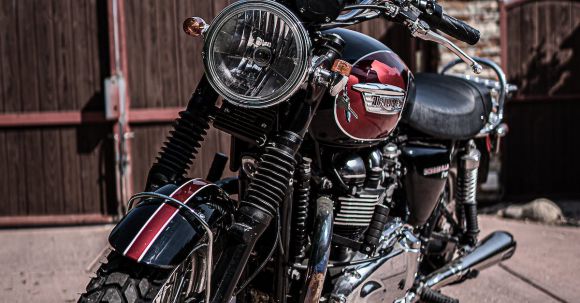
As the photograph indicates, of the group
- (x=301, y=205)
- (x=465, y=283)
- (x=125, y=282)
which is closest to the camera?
(x=125, y=282)

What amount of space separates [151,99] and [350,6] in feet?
13.1

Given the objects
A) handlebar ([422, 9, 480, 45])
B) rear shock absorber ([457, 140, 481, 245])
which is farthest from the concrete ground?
handlebar ([422, 9, 480, 45])

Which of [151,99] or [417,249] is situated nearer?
[417,249]

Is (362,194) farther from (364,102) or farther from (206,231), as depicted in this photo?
(206,231)

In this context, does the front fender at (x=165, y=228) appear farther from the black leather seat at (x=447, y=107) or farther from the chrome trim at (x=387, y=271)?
the black leather seat at (x=447, y=107)

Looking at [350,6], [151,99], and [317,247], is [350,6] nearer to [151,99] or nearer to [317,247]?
[317,247]

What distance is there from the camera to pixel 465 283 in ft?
14.9

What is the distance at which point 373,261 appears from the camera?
2.91 meters

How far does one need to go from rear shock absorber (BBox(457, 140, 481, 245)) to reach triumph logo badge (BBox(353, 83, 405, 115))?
111cm

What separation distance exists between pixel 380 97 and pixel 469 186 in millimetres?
1329

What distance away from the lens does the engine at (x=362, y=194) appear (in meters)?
2.77

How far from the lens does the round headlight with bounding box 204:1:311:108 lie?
2.27m

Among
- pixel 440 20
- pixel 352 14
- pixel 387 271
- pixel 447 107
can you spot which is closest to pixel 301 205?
pixel 387 271

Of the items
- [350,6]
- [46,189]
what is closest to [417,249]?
[350,6]
